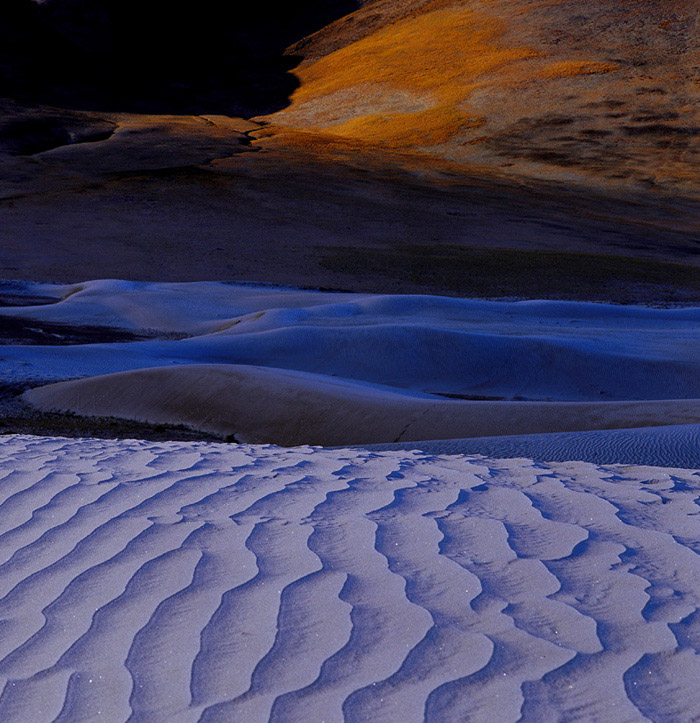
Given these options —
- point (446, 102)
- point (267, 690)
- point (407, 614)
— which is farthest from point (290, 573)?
point (446, 102)

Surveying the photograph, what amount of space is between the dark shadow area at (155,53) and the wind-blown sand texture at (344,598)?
33.7 metres

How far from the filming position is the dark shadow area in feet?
116

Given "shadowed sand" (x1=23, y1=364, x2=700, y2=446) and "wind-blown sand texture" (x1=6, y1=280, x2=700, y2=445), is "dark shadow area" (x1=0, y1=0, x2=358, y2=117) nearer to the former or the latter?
"wind-blown sand texture" (x1=6, y1=280, x2=700, y2=445)

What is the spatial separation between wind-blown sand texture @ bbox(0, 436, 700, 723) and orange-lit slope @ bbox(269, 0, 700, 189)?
26.5 metres

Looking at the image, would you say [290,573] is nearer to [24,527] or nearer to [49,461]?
[24,527]

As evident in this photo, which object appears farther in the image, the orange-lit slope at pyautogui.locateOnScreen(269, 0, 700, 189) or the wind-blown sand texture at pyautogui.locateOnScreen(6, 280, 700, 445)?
the orange-lit slope at pyautogui.locateOnScreen(269, 0, 700, 189)

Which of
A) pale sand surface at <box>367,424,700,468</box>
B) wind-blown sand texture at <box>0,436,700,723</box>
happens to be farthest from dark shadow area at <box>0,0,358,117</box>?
wind-blown sand texture at <box>0,436,700,723</box>

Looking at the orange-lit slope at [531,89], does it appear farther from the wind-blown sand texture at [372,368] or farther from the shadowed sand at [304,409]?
the shadowed sand at [304,409]

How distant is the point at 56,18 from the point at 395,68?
15.7 meters

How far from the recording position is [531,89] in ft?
105

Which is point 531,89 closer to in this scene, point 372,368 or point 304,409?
point 372,368

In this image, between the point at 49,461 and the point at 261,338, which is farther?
the point at 261,338

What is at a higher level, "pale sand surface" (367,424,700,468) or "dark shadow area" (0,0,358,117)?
"dark shadow area" (0,0,358,117)

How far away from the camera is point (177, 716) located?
50.3 inches
